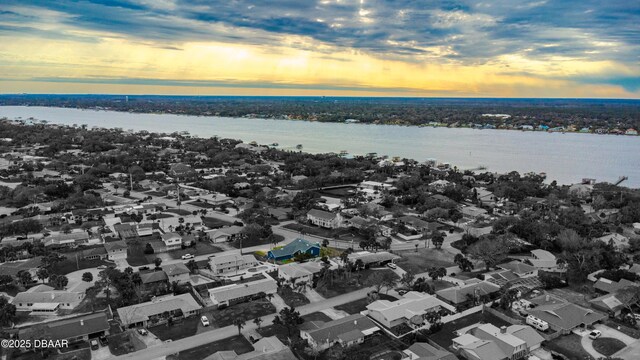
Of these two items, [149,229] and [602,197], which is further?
[602,197]

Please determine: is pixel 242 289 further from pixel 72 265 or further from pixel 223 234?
pixel 72 265

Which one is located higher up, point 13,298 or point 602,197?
point 602,197

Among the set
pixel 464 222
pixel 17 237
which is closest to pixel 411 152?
pixel 464 222

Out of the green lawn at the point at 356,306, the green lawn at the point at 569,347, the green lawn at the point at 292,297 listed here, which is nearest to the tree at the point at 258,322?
the green lawn at the point at 292,297

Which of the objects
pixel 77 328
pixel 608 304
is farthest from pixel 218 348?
pixel 608 304

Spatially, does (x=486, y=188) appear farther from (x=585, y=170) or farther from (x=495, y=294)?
(x=495, y=294)
